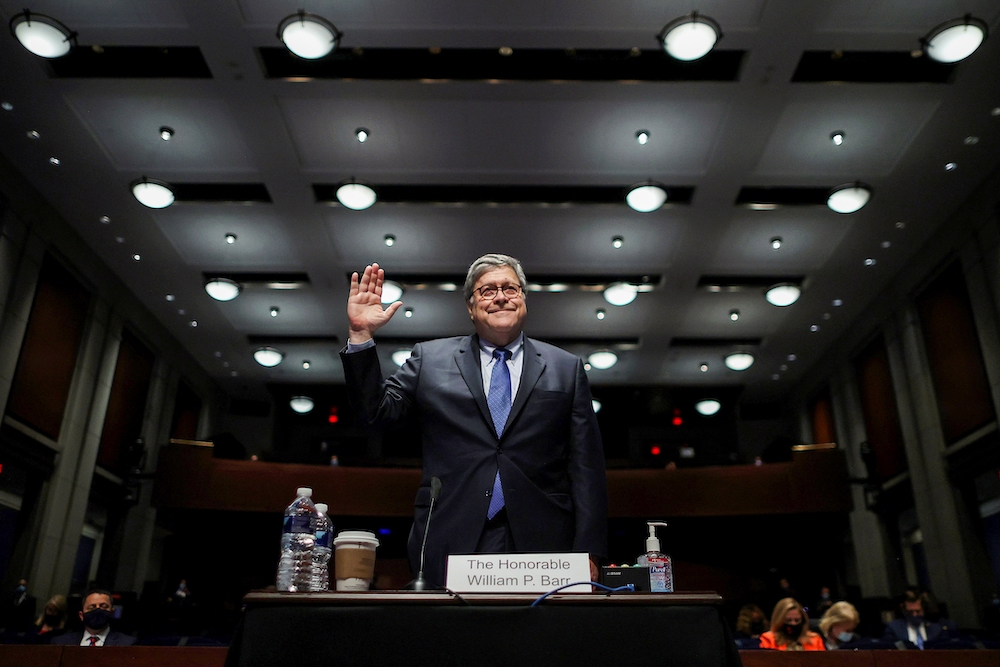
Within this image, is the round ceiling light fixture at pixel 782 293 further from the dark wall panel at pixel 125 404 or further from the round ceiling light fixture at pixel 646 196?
the dark wall panel at pixel 125 404

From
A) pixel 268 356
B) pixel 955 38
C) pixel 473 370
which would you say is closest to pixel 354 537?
pixel 473 370

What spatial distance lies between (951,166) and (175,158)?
869cm

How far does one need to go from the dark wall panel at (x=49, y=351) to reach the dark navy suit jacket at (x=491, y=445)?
→ 8.45 metres

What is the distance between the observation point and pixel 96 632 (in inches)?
189

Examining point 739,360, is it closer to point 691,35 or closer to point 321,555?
point 691,35

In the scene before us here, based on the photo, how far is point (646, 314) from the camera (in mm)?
12062

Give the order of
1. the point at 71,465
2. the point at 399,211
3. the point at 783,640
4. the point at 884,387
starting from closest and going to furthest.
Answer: the point at 783,640, the point at 399,211, the point at 71,465, the point at 884,387

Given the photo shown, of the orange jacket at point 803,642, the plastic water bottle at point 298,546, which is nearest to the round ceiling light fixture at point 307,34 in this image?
the plastic water bottle at point 298,546

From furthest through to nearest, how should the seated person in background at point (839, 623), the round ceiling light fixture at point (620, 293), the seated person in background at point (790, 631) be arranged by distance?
the round ceiling light fixture at point (620, 293), the seated person in background at point (839, 623), the seated person in background at point (790, 631)

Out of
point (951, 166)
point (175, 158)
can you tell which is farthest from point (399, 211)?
point (951, 166)

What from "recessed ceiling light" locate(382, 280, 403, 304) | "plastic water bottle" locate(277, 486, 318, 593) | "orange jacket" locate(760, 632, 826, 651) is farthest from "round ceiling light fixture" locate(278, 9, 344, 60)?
"orange jacket" locate(760, 632, 826, 651)

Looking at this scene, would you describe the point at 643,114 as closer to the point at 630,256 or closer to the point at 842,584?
the point at 630,256

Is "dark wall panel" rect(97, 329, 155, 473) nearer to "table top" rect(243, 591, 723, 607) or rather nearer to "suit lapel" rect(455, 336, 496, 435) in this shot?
"suit lapel" rect(455, 336, 496, 435)

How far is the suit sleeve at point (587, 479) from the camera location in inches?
77.4
